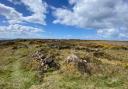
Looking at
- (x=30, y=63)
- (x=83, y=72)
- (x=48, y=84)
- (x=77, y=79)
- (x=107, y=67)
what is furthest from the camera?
(x=30, y=63)

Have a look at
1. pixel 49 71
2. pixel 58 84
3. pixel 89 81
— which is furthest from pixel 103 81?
pixel 49 71

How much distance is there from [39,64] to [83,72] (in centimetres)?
757

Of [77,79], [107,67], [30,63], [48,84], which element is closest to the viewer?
[48,84]

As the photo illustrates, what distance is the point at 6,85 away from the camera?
2441 cm

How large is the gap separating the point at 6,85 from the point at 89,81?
9.83 metres

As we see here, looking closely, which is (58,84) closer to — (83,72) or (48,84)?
(48,84)

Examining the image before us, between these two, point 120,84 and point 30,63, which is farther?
point 30,63

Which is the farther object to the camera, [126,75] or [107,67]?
[107,67]

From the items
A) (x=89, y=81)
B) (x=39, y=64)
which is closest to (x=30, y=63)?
(x=39, y=64)

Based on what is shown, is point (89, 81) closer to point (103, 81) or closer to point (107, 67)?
point (103, 81)

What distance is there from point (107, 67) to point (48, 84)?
423 inches

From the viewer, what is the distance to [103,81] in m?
25.4

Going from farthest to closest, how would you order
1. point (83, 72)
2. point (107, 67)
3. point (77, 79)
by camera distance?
point (107, 67) → point (83, 72) → point (77, 79)

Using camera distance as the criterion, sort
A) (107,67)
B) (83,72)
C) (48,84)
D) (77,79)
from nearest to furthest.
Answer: (48,84) < (77,79) < (83,72) < (107,67)
